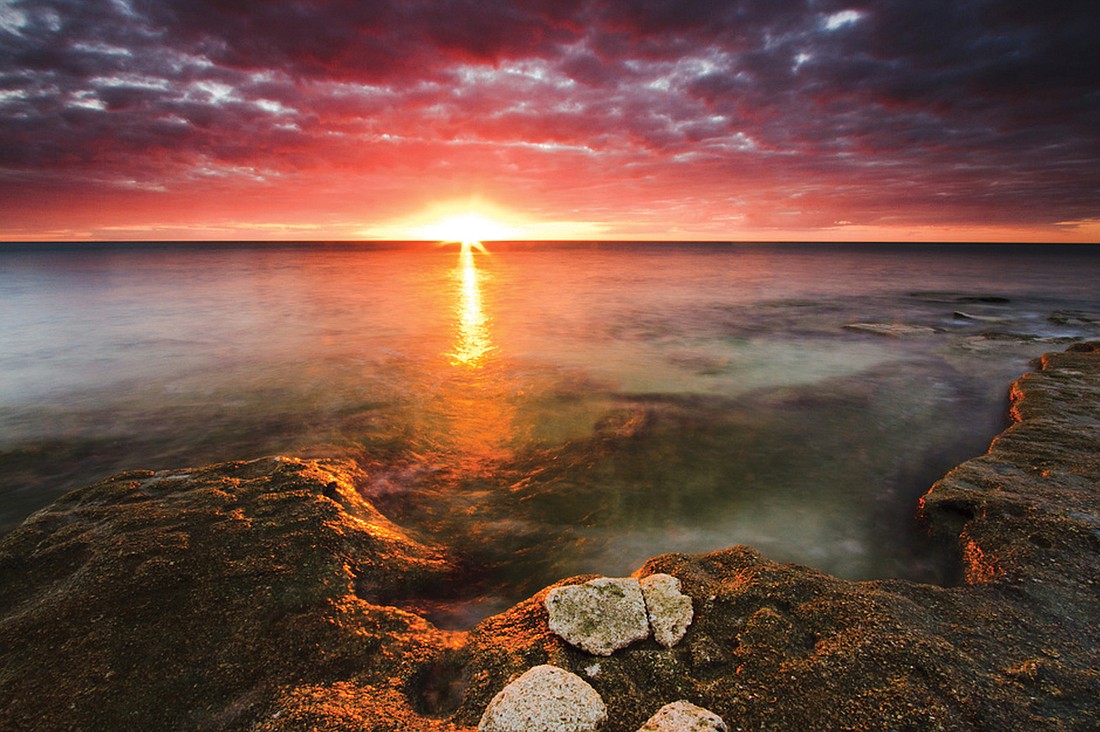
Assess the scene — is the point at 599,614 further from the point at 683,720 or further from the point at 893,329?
the point at 893,329

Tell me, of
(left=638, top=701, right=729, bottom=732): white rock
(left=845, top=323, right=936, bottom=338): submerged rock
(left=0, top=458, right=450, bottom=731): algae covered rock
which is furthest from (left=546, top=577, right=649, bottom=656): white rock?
(left=845, top=323, right=936, bottom=338): submerged rock

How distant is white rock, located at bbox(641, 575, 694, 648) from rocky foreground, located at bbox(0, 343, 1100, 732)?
25 mm

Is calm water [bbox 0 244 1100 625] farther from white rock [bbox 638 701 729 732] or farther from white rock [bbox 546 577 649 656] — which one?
white rock [bbox 638 701 729 732]

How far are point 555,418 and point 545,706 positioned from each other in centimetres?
548

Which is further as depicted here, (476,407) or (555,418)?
(476,407)

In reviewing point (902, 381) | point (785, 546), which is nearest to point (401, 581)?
point (785, 546)

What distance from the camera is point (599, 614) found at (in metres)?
2.81

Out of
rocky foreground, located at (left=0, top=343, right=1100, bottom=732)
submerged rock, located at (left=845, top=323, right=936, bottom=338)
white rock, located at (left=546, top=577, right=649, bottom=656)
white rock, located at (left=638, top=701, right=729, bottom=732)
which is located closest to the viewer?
white rock, located at (left=638, top=701, right=729, bottom=732)

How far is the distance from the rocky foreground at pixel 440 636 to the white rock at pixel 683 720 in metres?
0.02

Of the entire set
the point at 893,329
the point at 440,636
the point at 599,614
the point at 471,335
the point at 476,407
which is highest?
the point at 893,329

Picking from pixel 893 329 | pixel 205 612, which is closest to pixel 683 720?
pixel 205 612

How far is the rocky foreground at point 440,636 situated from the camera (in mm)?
2289

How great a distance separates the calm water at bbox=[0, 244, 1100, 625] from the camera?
15.7ft

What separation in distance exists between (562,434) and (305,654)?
4692mm
